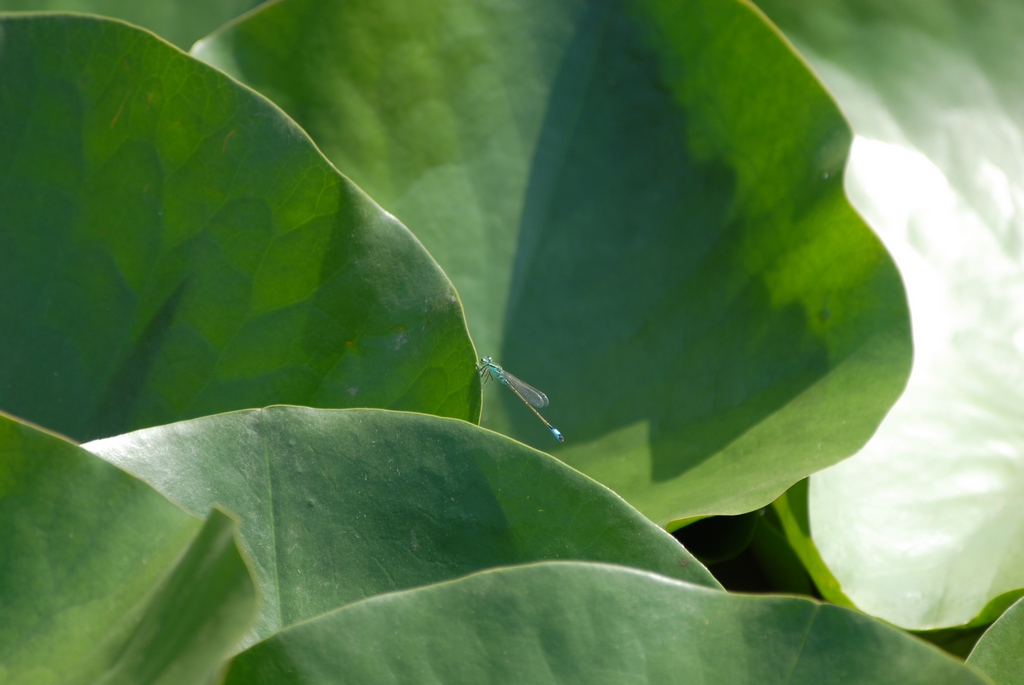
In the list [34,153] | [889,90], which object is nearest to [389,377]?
[34,153]

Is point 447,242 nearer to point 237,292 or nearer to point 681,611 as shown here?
point 237,292

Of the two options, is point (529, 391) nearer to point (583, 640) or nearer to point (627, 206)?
point (627, 206)

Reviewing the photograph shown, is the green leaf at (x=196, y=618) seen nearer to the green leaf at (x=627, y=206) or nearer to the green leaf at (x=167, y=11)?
the green leaf at (x=627, y=206)

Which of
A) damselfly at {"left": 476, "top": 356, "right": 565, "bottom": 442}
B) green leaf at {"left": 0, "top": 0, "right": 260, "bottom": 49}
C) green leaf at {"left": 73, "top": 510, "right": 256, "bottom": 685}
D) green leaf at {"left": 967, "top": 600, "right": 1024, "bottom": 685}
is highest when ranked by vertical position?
green leaf at {"left": 0, "top": 0, "right": 260, "bottom": 49}

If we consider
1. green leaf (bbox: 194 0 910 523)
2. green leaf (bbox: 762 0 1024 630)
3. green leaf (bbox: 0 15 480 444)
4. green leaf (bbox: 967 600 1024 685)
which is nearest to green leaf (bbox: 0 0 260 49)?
green leaf (bbox: 194 0 910 523)

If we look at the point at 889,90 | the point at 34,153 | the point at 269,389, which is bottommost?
the point at 269,389

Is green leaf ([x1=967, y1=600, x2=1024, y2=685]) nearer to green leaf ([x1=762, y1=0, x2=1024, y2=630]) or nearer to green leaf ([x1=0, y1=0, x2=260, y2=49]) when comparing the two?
green leaf ([x1=762, y1=0, x2=1024, y2=630])

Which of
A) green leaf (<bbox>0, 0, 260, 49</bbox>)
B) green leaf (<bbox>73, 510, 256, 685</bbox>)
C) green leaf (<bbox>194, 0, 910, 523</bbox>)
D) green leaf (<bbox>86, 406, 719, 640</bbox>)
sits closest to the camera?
green leaf (<bbox>73, 510, 256, 685</bbox>)
